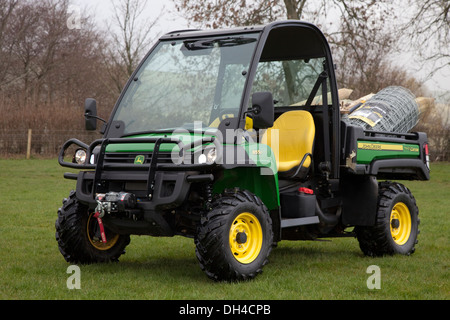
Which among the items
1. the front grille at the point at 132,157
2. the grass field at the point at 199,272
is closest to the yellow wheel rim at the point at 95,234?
the grass field at the point at 199,272

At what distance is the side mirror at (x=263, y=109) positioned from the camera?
616cm

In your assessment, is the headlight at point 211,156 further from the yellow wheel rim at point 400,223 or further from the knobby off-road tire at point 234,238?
the yellow wheel rim at point 400,223

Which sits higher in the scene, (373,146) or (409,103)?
(409,103)

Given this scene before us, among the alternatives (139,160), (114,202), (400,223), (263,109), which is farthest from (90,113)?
(400,223)

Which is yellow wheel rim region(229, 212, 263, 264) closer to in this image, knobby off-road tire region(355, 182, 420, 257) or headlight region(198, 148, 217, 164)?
headlight region(198, 148, 217, 164)

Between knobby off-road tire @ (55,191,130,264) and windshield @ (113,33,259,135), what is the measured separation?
0.95m

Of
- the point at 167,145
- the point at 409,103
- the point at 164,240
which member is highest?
the point at 409,103

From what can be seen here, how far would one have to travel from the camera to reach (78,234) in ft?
23.1
